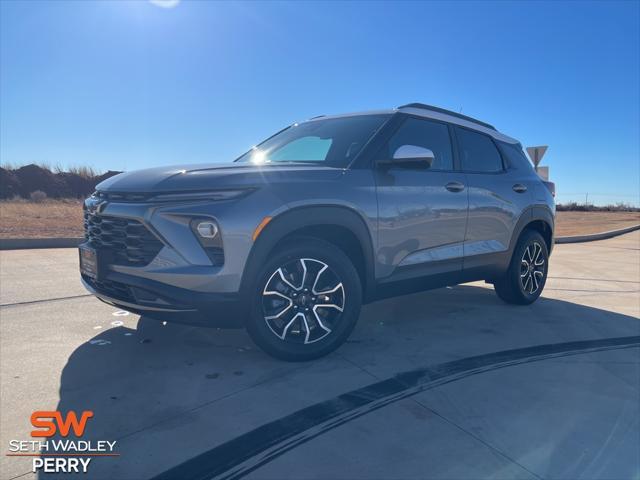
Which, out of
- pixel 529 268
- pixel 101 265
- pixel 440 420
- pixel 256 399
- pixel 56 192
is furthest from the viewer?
pixel 56 192

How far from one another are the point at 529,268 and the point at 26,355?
4583 mm

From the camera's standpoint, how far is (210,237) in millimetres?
2830

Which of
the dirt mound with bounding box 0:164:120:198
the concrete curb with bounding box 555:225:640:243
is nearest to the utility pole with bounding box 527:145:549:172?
the concrete curb with bounding box 555:225:640:243

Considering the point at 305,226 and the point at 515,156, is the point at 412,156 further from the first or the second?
the point at 515,156

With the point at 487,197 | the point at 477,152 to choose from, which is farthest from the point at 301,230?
the point at 477,152

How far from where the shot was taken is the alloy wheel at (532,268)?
5.06m

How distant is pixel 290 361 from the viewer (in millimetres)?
3168

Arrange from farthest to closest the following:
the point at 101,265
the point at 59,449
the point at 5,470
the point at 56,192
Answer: the point at 56,192
the point at 101,265
the point at 59,449
the point at 5,470

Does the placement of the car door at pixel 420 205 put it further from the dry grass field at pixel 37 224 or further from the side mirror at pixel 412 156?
the dry grass field at pixel 37 224

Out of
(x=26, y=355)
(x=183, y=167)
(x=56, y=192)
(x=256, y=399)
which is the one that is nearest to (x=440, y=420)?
(x=256, y=399)

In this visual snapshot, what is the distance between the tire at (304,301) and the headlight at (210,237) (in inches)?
11.5

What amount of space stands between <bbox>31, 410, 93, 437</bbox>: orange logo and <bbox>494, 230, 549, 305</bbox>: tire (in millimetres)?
3959

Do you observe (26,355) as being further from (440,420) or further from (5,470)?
(440,420)

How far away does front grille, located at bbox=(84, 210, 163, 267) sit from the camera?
290 cm
